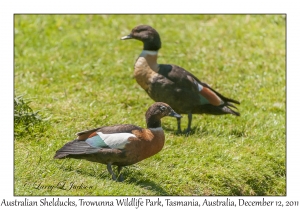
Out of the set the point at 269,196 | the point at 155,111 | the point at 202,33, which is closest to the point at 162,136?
the point at 155,111

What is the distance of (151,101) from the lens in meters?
10.4

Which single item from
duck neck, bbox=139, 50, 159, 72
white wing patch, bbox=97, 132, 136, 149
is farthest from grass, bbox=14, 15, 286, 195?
duck neck, bbox=139, 50, 159, 72

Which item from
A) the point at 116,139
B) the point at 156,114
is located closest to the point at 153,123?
the point at 156,114

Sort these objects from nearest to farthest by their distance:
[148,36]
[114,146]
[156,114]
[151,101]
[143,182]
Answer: [114,146] → [143,182] → [156,114] → [148,36] → [151,101]

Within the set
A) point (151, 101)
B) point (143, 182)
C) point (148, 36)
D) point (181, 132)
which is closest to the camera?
point (143, 182)

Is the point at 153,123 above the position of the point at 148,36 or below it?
below

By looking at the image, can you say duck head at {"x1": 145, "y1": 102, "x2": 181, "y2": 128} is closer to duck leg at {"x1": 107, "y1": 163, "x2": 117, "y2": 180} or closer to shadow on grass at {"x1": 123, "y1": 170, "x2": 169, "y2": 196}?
shadow on grass at {"x1": 123, "y1": 170, "x2": 169, "y2": 196}

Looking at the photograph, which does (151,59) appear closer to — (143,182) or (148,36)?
(148,36)

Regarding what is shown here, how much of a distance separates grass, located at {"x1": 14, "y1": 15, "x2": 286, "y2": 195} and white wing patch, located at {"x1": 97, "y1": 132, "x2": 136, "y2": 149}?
1.38 ft

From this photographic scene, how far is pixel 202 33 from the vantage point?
45.4 feet

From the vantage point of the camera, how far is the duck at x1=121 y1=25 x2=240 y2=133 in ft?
30.2

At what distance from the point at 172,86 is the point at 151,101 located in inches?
50.8

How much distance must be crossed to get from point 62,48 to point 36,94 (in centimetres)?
262
